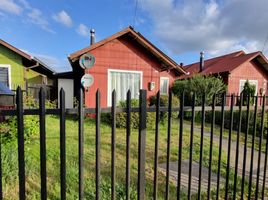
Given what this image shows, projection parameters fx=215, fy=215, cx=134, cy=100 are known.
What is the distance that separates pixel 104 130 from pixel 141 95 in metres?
6.00

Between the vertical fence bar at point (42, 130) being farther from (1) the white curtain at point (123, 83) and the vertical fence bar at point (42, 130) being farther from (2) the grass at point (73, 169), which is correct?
(1) the white curtain at point (123, 83)

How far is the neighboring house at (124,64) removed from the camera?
11282mm

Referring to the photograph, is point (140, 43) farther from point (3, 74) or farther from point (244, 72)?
point (244, 72)

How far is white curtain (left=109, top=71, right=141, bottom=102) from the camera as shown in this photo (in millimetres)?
11711

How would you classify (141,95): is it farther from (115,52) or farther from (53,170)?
(115,52)

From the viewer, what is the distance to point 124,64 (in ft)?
39.0

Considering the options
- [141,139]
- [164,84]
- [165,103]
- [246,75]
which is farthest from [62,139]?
[246,75]

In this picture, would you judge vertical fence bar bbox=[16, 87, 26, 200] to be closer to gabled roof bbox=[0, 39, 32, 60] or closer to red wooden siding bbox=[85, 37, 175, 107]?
red wooden siding bbox=[85, 37, 175, 107]

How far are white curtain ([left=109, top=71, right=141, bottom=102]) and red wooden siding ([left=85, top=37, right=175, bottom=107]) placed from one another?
1.00 ft

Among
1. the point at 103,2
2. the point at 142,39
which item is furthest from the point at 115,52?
the point at 103,2

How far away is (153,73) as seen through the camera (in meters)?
12.5

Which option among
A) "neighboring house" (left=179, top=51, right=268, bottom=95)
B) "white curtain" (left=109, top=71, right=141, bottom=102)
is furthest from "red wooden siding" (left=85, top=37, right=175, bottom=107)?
"neighboring house" (left=179, top=51, right=268, bottom=95)

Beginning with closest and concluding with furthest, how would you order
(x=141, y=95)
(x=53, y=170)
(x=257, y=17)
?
(x=141, y=95) → (x=53, y=170) → (x=257, y=17)

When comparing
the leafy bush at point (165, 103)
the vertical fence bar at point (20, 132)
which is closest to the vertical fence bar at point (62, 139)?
the vertical fence bar at point (20, 132)
